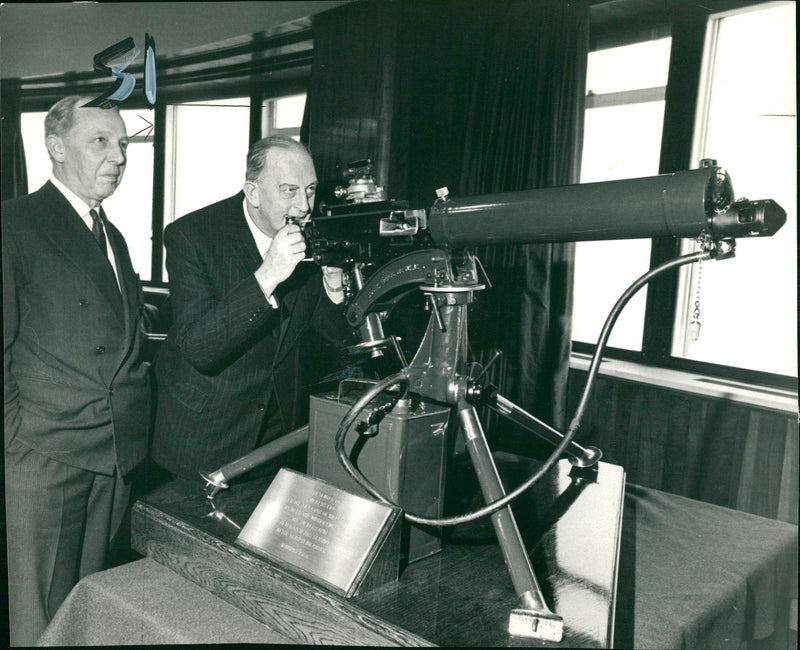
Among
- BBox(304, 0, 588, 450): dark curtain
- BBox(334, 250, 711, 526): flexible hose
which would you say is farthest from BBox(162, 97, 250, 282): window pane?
BBox(334, 250, 711, 526): flexible hose

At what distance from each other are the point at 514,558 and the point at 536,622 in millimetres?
102

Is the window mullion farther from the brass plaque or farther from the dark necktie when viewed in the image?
the dark necktie

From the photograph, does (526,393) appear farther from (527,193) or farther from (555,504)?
(527,193)

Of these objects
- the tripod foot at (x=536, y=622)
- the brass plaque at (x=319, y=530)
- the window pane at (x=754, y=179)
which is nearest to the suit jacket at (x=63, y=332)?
the brass plaque at (x=319, y=530)

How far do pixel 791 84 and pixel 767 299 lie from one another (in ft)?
1.60

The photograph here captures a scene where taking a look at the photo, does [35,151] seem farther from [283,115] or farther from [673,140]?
[673,140]

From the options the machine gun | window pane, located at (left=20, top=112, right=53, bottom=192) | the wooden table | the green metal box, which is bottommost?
the wooden table

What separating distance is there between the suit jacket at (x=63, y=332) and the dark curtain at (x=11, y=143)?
0.04m

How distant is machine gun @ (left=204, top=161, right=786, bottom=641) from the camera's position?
0.87 m

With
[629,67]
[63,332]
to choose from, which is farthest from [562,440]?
[629,67]

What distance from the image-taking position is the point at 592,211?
37.1 inches

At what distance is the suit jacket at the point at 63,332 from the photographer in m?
1.33

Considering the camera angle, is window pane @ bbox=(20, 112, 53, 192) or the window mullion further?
the window mullion

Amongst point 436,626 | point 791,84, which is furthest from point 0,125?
point 791,84
